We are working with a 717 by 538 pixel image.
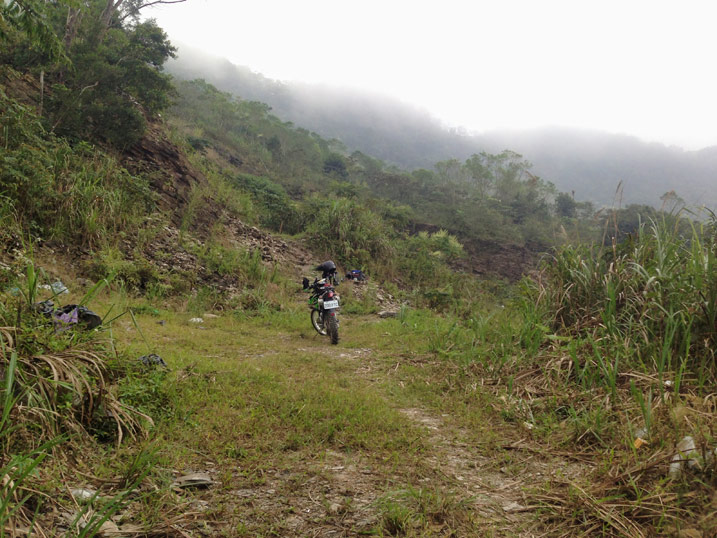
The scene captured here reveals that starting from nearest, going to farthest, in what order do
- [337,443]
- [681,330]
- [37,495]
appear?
[37,495]
[337,443]
[681,330]

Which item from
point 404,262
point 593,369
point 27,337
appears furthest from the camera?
point 404,262

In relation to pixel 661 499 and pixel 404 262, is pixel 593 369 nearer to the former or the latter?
pixel 661 499

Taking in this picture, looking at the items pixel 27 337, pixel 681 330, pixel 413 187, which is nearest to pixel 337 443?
pixel 27 337

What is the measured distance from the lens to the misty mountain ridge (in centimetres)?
7138

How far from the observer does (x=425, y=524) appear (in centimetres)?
158

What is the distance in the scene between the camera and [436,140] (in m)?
115

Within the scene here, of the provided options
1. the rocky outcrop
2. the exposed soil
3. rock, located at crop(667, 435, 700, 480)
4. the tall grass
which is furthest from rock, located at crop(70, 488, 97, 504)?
the rocky outcrop

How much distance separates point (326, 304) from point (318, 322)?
66 cm

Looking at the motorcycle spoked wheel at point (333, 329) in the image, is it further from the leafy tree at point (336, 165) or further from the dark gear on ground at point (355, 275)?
the leafy tree at point (336, 165)

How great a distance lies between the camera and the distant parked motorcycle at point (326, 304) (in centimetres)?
607

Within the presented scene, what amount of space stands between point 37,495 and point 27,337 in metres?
0.92

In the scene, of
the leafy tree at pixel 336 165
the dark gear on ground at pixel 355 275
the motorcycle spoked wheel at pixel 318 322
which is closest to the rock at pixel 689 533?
the motorcycle spoked wheel at pixel 318 322

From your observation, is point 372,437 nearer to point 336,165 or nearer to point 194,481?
point 194,481

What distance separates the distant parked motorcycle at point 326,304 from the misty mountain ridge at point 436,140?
2328 inches
